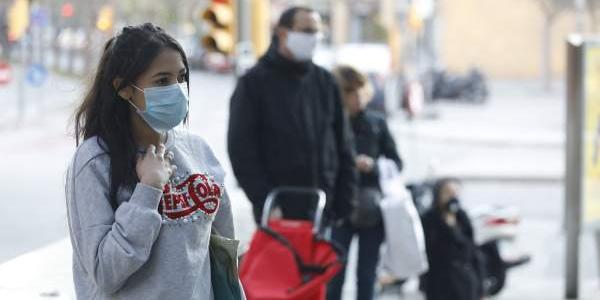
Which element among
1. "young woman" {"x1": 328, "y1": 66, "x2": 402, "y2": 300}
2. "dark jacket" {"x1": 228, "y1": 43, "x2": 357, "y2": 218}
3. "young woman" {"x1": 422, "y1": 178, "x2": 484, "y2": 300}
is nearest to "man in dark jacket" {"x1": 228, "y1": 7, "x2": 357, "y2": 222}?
"dark jacket" {"x1": 228, "y1": 43, "x2": 357, "y2": 218}

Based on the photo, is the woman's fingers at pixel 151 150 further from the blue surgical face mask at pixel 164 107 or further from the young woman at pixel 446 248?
the young woman at pixel 446 248

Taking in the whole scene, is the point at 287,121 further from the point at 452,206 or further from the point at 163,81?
the point at 163,81

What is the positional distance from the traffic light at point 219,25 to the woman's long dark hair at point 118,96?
10409mm

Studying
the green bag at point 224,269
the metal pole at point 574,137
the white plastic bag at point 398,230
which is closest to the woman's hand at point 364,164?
the white plastic bag at point 398,230

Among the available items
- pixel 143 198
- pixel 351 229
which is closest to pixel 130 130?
pixel 143 198

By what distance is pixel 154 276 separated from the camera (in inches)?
125

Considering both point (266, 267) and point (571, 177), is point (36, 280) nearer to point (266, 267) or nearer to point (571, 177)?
point (266, 267)

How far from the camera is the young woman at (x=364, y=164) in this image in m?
7.18

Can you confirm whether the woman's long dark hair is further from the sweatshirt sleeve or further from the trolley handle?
the trolley handle

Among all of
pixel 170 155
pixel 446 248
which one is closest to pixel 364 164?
pixel 446 248

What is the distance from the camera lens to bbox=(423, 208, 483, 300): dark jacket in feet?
27.9

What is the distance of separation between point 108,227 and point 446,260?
5632 mm

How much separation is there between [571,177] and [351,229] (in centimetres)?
266

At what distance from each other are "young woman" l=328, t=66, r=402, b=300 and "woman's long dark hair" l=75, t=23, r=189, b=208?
12.7ft
